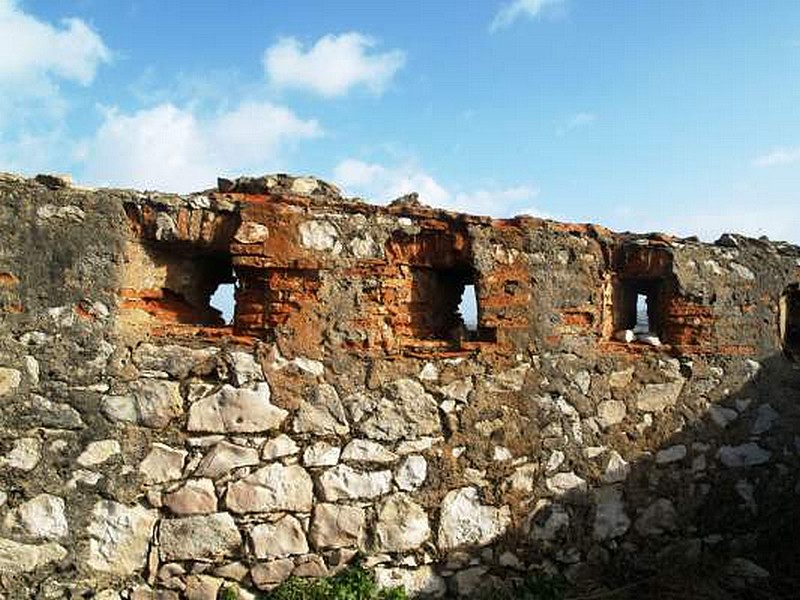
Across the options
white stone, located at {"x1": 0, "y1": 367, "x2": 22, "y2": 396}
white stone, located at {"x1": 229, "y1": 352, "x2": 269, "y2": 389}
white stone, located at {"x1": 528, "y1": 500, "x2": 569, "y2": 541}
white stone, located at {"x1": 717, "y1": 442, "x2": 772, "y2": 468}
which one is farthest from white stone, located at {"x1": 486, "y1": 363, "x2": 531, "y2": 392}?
white stone, located at {"x1": 0, "y1": 367, "x2": 22, "y2": 396}

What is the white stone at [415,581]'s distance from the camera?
3.94 m

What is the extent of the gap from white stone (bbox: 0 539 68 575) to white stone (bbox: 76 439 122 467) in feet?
1.39

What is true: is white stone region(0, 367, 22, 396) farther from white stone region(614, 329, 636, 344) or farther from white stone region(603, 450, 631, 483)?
white stone region(614, 329, 636, 344)

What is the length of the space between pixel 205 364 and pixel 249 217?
0.86m

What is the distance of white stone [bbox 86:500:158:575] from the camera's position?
3.56 metres

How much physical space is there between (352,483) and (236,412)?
77 cm

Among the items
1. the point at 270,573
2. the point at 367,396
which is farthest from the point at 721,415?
the point at 270,573

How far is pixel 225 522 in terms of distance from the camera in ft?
12.3

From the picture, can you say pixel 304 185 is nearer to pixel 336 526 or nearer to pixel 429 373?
pixel 429 373

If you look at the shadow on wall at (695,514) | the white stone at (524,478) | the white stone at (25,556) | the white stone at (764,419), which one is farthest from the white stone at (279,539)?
the white stone at (764,419)

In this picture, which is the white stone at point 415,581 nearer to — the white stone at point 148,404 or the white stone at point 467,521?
the white stone at point 467,521

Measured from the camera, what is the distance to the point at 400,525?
3988mm

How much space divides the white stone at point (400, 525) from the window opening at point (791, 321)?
2974 mm

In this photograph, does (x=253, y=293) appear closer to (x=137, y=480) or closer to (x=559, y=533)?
(x=137, y=480)
